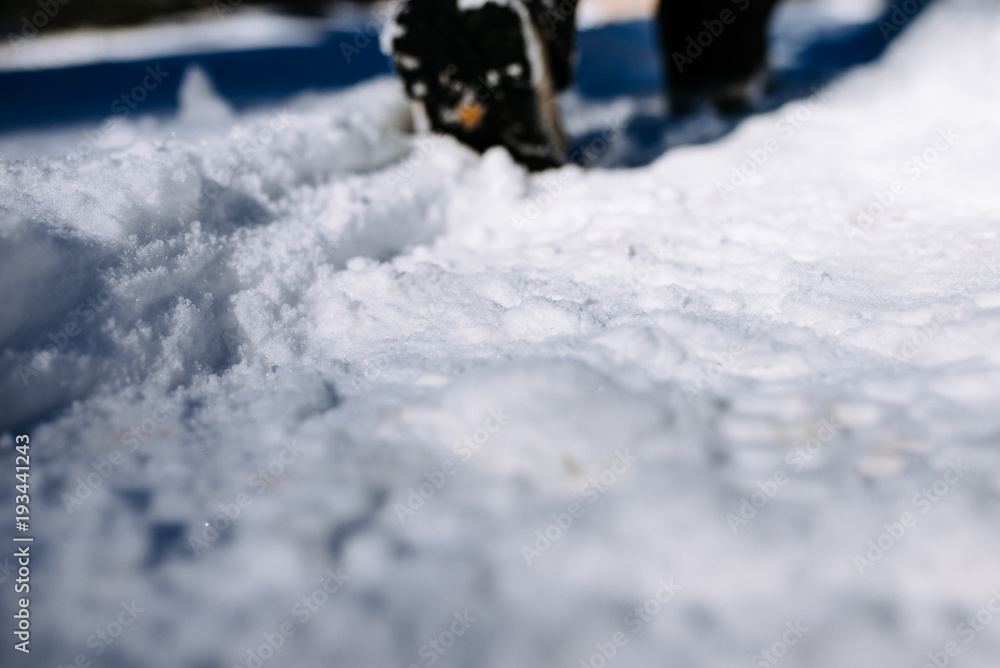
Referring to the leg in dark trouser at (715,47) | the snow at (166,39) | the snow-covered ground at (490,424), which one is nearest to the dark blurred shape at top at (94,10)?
the snow at (166,39)

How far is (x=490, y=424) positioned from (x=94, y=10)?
9606 mm

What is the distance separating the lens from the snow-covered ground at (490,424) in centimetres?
73

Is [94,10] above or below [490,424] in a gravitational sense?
above

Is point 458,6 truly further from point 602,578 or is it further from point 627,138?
point 602,578

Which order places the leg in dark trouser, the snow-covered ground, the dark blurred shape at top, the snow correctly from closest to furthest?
the snow-covered ground < the leg in dark trouser < the snow < the dark blurred shape at top

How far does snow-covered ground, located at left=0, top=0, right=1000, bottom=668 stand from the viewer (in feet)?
2.38

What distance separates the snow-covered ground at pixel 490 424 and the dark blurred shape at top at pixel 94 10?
26.9ft

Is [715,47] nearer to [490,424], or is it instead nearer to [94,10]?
[490,424]

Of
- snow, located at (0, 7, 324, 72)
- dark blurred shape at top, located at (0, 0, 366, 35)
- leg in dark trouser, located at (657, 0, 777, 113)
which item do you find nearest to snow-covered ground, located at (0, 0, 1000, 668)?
leg in dark trouser, located at (657, 0, 777, 113)

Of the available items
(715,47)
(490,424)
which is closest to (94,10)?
(715,47)

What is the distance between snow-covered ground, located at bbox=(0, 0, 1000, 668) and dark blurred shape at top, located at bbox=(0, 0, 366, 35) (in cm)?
A: 819

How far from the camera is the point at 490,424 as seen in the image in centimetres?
93

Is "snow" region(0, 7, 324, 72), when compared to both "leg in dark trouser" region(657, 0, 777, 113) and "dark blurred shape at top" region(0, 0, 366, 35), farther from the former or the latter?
"leg in dark trouser" region(657, 0, 777, 113)

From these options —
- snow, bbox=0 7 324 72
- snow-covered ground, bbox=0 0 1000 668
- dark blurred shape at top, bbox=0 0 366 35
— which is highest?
dark blurred shape at top, bbox=0 0 366 35
